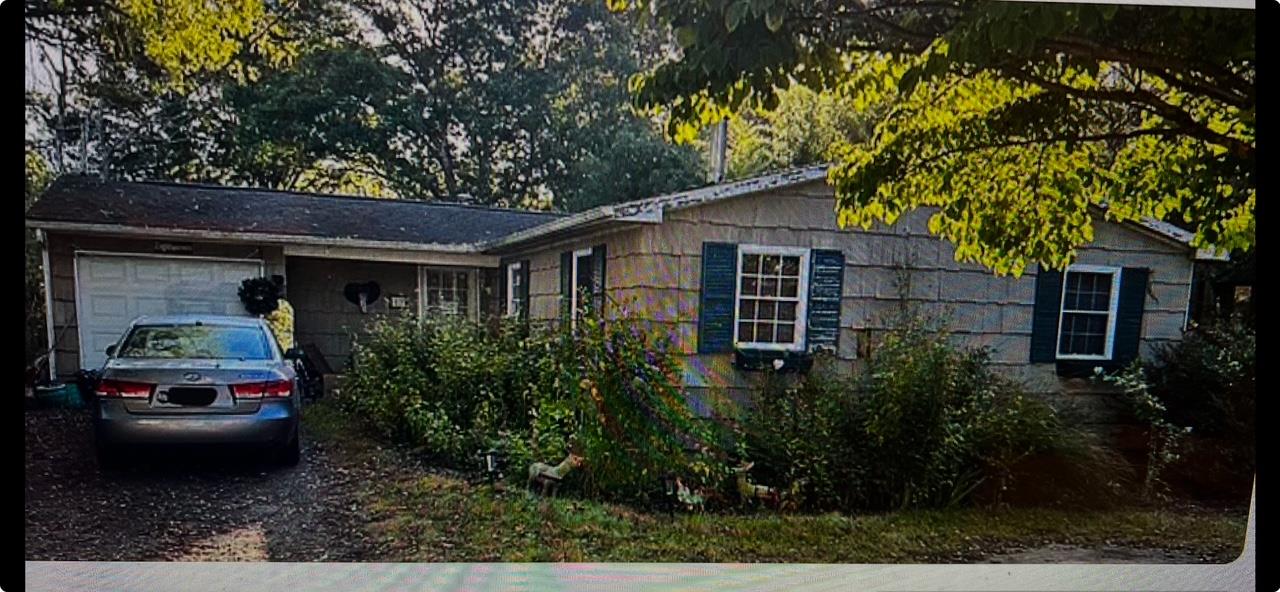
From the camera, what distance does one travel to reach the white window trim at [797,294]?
183 centimetres

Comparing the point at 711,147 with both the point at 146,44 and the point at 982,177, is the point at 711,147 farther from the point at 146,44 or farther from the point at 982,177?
the point at 146,44

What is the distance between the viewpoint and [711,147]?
184cm

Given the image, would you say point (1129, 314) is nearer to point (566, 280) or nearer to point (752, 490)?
point (752, 490)

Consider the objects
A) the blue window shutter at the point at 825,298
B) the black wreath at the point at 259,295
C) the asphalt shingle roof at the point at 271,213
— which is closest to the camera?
the asphalt shingle roof at the point at 271,213

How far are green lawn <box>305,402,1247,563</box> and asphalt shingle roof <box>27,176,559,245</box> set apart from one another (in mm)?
549

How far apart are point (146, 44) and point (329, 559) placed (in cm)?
149

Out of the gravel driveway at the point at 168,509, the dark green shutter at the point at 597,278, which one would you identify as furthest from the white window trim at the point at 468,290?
the gravel driveway at the point at 168,509

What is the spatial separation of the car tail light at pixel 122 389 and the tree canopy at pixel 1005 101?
1.58 metres

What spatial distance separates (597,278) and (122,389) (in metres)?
1.33

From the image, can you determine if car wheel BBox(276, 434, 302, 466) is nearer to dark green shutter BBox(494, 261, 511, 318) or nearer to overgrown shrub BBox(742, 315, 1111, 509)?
dark green shutter BBox(494, 261, 511, 318)

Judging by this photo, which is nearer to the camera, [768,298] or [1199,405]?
[768,298]

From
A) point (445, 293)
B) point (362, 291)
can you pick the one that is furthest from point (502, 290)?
point (362, 291)

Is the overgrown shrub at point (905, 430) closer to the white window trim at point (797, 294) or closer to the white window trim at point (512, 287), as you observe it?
the white window trim at point (797, 294)

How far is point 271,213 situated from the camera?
1.75m
